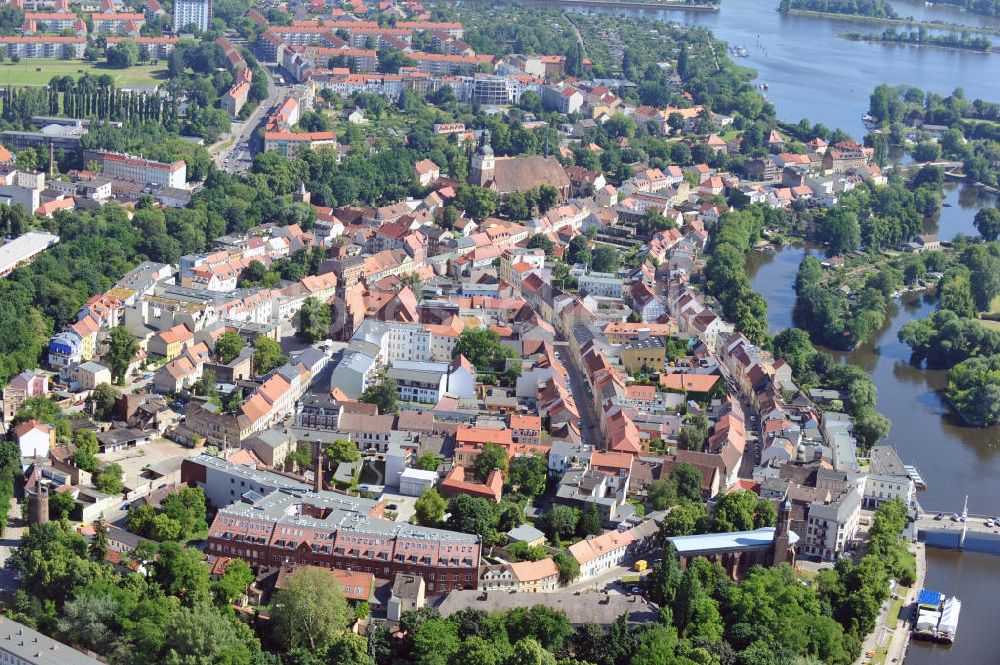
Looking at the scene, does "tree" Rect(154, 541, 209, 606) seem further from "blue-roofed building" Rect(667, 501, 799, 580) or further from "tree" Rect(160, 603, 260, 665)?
"blue-roofed building" Rect(667, 501, 799, 580)

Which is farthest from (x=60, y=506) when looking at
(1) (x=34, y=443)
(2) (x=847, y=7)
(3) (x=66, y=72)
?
(2) (x=847, y=7)

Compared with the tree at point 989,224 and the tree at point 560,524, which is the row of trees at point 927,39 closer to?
the tree at point 989,224

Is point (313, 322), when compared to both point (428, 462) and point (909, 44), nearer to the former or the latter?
point (428, 462)

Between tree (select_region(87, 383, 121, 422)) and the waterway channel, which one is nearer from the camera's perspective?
the waterway channel

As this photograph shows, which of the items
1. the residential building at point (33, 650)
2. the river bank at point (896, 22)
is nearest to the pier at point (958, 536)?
the residential building at point (33, 650)

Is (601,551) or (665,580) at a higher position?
(665,580)

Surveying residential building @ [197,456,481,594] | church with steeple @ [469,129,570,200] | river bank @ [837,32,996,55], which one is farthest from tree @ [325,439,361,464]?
river bank @ [837,32,996,55]

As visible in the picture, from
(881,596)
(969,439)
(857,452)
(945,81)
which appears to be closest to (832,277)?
(969,439)
